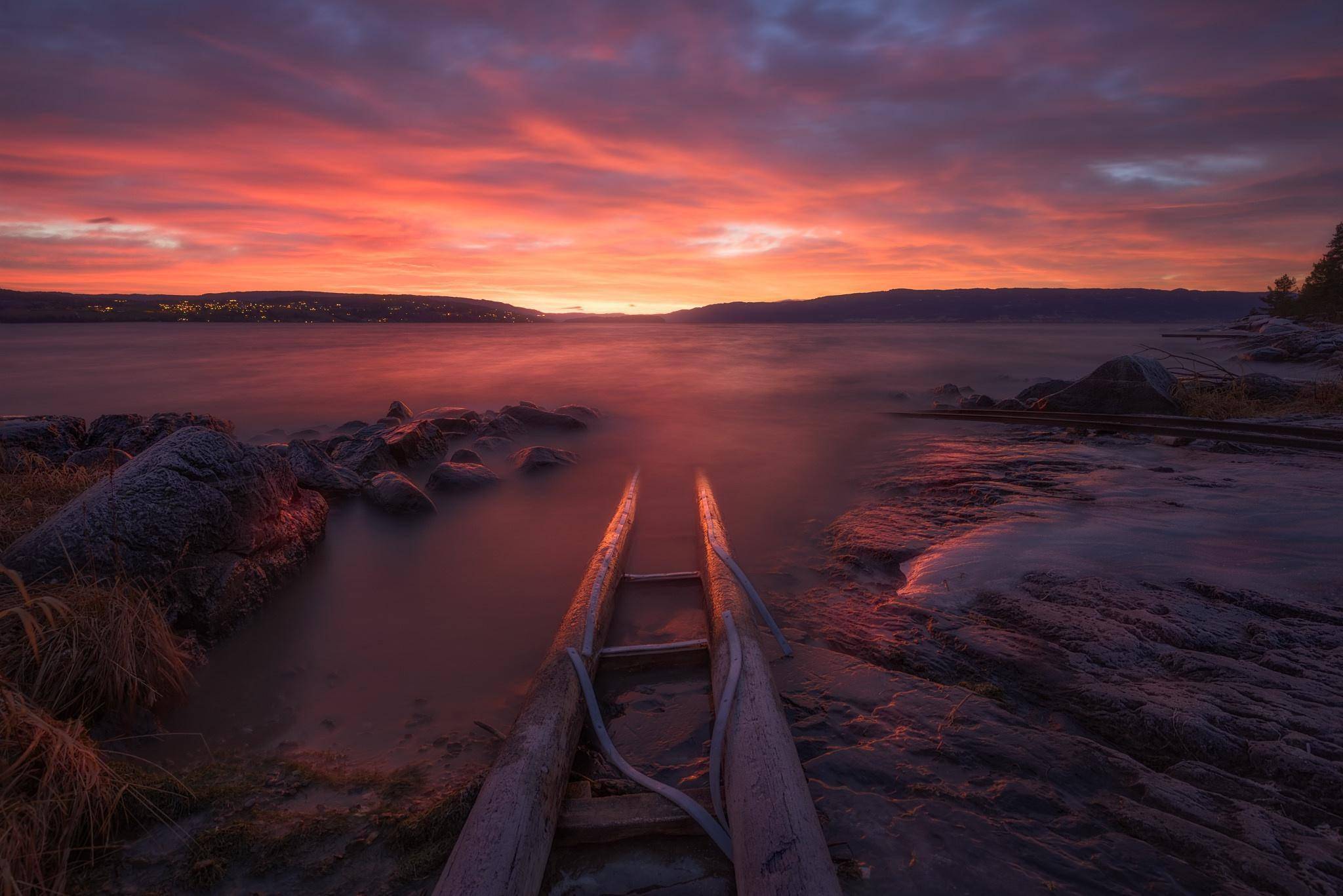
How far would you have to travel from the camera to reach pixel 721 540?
16.5 feet

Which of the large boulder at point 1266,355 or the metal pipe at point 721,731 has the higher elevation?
the large boulder at point 1266,355

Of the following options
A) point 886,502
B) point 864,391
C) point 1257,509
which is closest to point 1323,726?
point 1257,509

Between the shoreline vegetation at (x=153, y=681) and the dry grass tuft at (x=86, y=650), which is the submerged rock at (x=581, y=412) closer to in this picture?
the shoreline vegetation at (x=153, y=681)

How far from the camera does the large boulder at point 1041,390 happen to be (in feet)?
44.4

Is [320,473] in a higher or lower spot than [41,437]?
lower

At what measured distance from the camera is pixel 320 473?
7285 mm

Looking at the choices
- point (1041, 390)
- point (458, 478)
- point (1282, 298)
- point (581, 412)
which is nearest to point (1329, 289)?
point (1282, 298)

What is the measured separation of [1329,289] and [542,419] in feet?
181

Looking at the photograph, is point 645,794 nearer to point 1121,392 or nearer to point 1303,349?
point 1121,392

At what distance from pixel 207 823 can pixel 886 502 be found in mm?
6502

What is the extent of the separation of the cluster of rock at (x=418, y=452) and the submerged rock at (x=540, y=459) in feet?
0.05

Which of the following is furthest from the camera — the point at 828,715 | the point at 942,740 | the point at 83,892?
the point at 828,715

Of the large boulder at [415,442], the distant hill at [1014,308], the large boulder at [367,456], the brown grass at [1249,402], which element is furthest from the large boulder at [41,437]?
the distant hill at [1014,308]

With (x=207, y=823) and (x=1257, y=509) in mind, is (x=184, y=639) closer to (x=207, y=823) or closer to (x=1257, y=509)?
(x=207, y=823)
